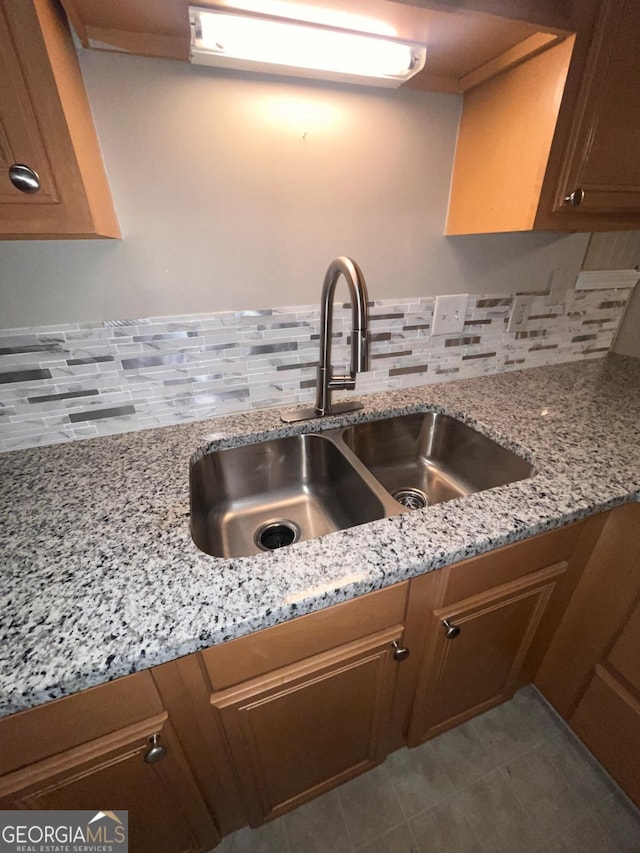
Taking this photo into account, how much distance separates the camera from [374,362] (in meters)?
1.13

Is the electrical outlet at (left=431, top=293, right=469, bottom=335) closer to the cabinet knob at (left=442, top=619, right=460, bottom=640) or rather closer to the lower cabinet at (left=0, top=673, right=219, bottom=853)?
the cabinet knob at (left=442, top=619, right=460, bottom=640)

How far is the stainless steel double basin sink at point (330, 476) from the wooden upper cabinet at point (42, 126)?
0.56 metres

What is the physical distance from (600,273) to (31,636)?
1.80 m

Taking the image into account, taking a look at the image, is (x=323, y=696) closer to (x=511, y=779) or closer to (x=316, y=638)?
(x=316, y=638)

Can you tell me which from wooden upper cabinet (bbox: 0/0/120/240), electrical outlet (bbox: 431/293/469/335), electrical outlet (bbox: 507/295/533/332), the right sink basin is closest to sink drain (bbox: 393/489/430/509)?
the right sink basin

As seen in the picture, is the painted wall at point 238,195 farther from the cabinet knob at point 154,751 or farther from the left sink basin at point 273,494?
the cabinet knob at point 154,751

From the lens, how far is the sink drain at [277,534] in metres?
0.91

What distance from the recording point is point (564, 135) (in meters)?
0.72

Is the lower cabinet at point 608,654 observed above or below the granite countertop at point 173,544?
below

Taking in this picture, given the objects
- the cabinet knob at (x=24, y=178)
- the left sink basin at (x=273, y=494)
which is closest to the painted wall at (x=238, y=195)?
the cabinet knob at (x=24, y=178)

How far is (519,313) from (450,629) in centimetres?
104

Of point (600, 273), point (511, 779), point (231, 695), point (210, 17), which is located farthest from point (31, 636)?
point (600, 273)

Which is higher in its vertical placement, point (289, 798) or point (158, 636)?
point (158, 636)

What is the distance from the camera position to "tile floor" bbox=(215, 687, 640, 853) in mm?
915
